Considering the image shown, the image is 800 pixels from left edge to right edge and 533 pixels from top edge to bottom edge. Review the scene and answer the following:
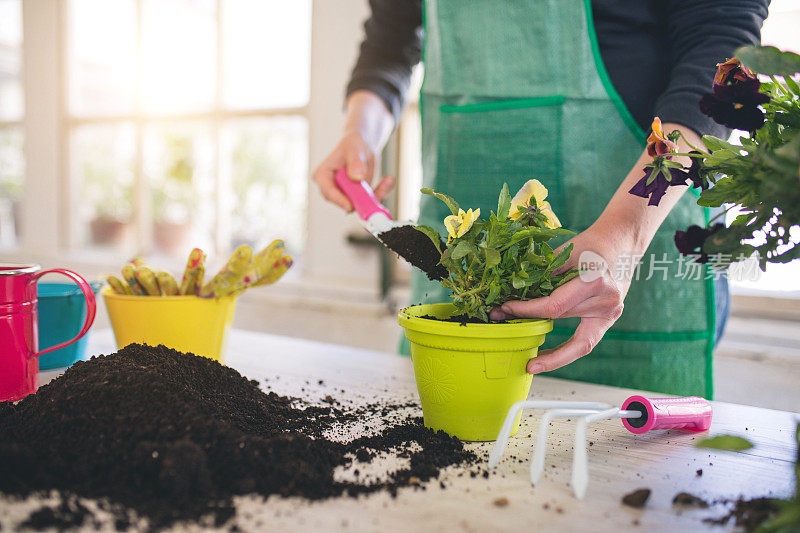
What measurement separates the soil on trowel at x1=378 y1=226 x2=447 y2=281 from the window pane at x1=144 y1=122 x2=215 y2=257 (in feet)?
7.28

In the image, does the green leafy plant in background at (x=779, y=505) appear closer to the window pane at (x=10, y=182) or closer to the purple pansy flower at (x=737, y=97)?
the purple pansy flower at (x=737, y=97)

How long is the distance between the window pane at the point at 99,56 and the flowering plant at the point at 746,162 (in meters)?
3.29

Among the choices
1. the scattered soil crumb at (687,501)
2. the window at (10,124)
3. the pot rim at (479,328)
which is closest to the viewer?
the scattered soil crumb at (687,501)

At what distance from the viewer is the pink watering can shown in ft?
2.33

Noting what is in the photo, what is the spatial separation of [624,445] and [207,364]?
518 mm

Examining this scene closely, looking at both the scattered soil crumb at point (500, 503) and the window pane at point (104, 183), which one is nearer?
the scattered soil crumb at point (500, 503)

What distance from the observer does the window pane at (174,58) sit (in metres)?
2.97

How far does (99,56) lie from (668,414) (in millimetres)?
3653

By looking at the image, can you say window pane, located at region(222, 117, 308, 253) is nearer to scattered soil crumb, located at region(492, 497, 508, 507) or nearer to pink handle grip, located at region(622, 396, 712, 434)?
pink handle grip, located at region(622, 396, 712, 434)

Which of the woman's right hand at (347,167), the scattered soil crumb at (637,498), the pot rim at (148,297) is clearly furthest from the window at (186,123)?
the scattered soil crumb at (637,498)

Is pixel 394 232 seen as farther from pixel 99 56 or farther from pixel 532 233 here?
pixel 99 56

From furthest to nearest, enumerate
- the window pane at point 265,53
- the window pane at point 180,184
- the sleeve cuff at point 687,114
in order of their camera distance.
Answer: the window pane at point 180,184 → the window pane at point 265,53 → the sleeve cuff at point 687,114

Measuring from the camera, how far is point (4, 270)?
2.35 feet

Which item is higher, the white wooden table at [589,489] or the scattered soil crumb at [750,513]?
the scattered soil crumb at [750,513]
